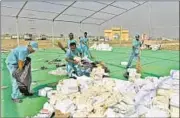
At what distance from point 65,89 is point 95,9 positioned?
7708 mm

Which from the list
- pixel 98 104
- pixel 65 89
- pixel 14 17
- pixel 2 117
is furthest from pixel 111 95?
pixel 14 17

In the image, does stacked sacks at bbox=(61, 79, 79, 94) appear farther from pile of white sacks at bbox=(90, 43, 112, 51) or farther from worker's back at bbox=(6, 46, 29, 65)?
pile of white sacks at bbox=(90, 43, 112, 51)

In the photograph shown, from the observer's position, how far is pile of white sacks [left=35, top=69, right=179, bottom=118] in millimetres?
3840

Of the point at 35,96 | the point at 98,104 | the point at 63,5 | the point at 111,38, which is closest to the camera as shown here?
the point at 98,104

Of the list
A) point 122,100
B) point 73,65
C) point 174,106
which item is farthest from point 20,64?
point 174,106

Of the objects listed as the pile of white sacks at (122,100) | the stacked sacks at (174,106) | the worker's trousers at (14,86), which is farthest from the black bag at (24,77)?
the stacked sacks at (174,106)

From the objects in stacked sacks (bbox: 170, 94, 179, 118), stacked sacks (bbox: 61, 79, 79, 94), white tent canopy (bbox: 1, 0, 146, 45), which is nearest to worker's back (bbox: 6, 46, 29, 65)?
stacked sacks (bbox: 61, 79, 79, 94)

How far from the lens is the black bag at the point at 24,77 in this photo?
5343 millimetres

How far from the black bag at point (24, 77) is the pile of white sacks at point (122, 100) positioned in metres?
1.14

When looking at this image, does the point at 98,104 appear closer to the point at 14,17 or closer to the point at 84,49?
the point at 84,49

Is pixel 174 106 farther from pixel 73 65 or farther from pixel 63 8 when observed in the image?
pixel 63 8

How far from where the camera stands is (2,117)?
4.46 metres

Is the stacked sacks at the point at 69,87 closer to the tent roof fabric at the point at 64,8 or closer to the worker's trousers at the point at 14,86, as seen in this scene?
the worker's trousers at the point at 14,86

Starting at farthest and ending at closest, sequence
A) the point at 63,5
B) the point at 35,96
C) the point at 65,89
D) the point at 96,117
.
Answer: the point at 63,5 < the point at 35,96 < the point at 65,89 < the point at 96,117
